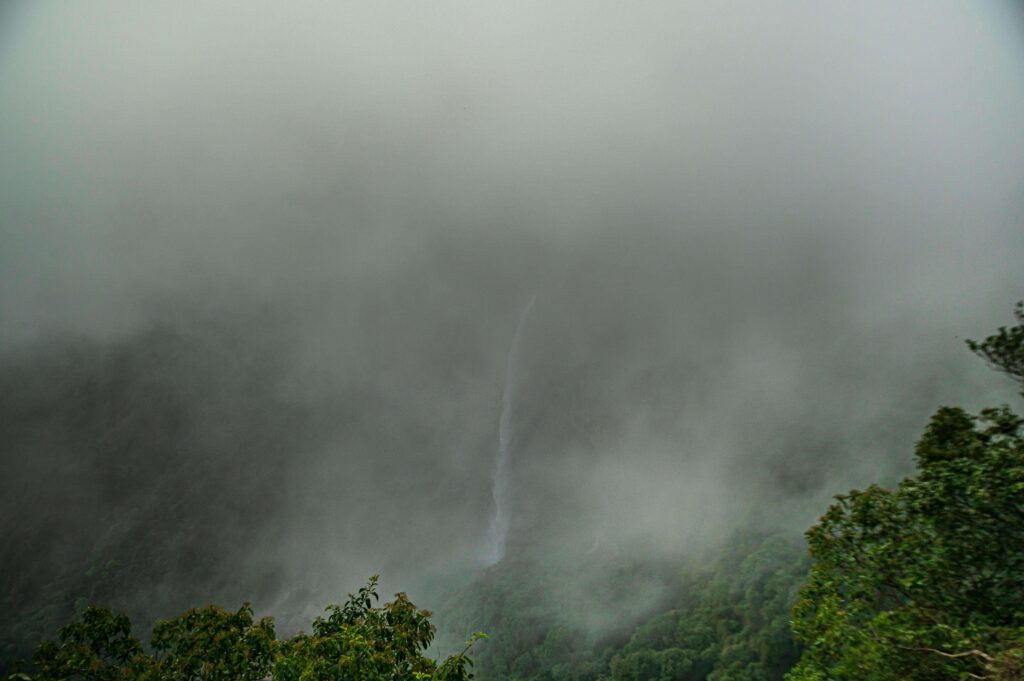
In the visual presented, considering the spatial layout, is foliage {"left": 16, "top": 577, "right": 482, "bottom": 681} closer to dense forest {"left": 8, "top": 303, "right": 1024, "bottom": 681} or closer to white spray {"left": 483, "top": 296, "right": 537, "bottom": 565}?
dense forest {"left": 8, "top": 303, "right": 1024, "bottom": 681}

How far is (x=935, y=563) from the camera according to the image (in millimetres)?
11719

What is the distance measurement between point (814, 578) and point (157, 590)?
133m

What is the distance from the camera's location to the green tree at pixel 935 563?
36.9 feet

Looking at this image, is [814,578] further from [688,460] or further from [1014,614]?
[688,460]

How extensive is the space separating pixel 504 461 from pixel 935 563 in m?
139

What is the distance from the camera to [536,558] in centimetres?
11475

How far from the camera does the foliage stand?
11359 mm

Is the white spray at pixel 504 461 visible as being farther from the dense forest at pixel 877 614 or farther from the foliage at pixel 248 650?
the dense forest at pixel 877 614

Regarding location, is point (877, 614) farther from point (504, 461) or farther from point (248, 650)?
point (504, 461)

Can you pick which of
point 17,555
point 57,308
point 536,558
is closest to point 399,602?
point 536,558

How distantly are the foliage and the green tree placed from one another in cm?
685

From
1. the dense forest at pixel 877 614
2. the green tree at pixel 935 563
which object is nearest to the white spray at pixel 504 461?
the dense forest at pixel 877 614

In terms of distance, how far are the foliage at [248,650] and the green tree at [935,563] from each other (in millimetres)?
6848

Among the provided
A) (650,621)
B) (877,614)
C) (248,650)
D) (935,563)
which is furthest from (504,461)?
(935,563)
